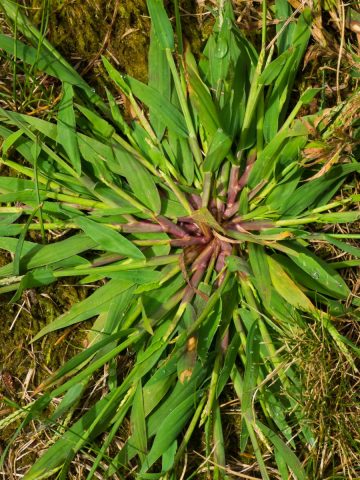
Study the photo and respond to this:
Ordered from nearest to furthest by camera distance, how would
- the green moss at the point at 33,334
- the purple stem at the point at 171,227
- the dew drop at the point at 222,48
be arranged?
the dew drop at the point at 222,48 < the purple stem at the point at 171,227 < the green moss at the point at 33,334

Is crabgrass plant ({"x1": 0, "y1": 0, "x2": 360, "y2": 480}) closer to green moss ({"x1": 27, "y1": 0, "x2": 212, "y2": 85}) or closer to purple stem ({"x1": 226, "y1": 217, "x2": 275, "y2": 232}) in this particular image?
purple stem ({"x1": 226, "y1": 217, "x2": 275, "y2": 232})

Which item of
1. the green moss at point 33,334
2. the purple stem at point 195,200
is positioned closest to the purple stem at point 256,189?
the purple stem at point 195,200

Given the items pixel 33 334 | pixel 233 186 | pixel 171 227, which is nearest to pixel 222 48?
pixel 233 186

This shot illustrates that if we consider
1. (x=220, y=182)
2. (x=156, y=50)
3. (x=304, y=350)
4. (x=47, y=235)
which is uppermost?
(x=156, y=50)

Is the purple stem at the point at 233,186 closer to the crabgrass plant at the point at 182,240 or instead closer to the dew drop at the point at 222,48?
the crabgrass plant at the point at 182,240

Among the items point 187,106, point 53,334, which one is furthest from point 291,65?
point 53,334

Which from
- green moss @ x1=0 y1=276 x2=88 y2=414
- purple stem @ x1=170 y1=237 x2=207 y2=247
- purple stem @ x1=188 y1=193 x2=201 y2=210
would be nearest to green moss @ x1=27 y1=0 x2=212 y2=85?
purple stem @ x1=188 y1=193 x2=201 y2=210

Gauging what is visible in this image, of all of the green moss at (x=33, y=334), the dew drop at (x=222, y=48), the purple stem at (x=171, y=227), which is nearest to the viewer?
the dew drop at (x=222, y=48)

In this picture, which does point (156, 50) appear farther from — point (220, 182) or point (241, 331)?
point (241, 331)

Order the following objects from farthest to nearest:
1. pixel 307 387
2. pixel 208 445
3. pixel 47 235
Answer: pixel 47 235
pixel 208 445
pixel 307 387
